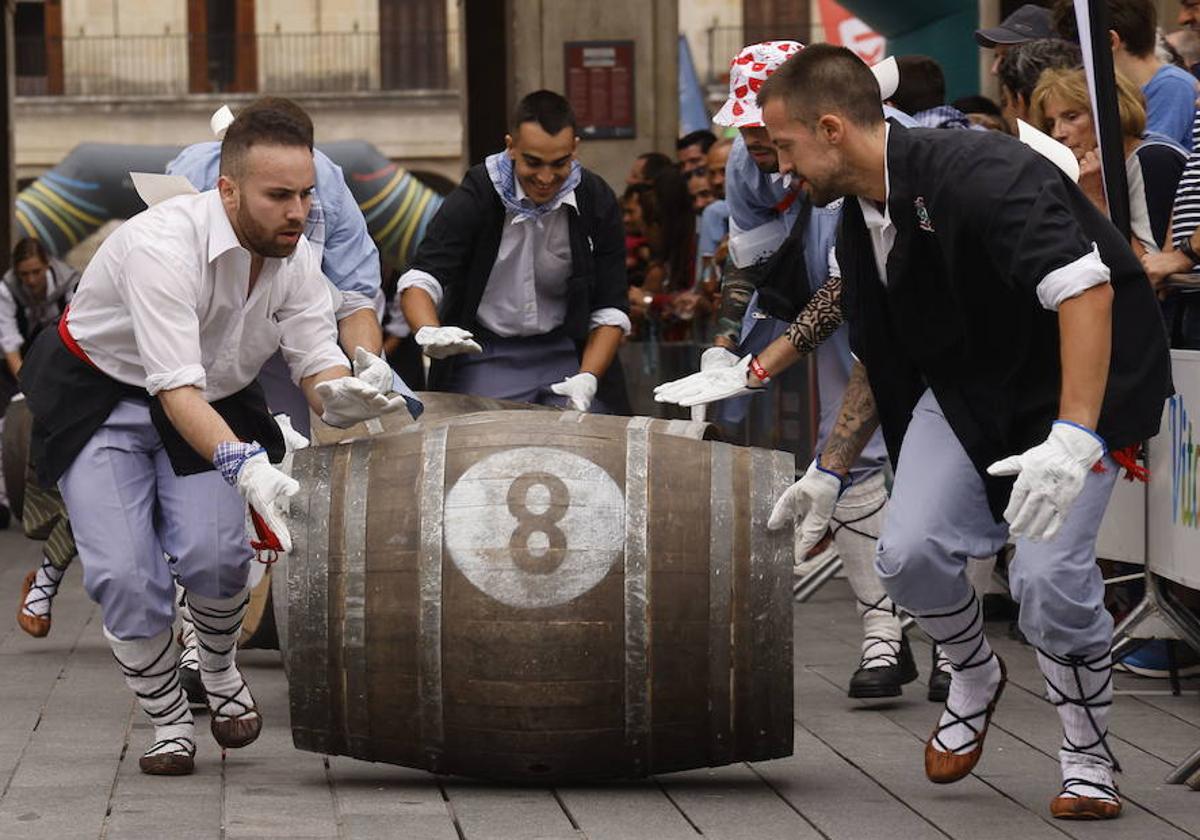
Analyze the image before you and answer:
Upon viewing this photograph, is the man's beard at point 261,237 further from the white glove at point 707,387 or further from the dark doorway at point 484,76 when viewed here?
the dark doorway at point 484,76

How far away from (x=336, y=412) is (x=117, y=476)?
1.78 ft

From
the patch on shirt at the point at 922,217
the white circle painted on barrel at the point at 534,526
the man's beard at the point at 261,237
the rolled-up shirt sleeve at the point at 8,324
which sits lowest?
the rolled-up shirt sleeve at the point at 8,324

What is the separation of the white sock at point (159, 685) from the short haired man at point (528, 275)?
217cm

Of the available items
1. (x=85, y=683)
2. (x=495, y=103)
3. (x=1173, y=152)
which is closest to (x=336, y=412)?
(x=85, y=683)

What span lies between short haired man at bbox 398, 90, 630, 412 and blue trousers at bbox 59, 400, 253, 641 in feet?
6.70

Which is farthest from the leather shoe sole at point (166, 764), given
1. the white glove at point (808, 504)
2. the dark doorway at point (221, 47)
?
the dark doorway at point (221, 47)

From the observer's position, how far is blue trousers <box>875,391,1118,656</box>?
5.29 metres

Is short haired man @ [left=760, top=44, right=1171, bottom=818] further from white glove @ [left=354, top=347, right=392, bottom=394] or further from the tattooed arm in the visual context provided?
the tattooed arm

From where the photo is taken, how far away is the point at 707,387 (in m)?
6.78

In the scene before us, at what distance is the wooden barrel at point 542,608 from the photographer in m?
5.44

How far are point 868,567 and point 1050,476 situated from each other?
104 inches

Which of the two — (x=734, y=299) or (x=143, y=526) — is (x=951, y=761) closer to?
(x=143, y=526)

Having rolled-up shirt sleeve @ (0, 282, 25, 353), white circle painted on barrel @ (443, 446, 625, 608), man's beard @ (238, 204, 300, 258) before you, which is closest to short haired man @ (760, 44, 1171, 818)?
white circle painted on barrel @ (443, 446, 625, 608)

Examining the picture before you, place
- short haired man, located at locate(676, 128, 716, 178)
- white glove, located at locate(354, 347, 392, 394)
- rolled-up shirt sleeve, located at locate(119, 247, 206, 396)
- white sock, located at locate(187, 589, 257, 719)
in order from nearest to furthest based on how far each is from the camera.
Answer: rolled-up shirt sleeve, located at locate(119, 247, 206, 396) < white sock, located at locate(187, 589, 257, 719) < white glove, located at locate(354, 347, 392, 394) < short haired man, located at locate(676, 128, 716, 178)
